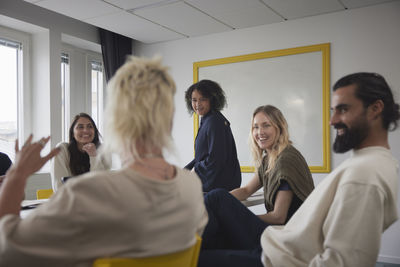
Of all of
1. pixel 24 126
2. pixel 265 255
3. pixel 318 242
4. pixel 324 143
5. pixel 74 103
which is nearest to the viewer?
pixel 318 242

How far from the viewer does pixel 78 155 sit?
3.10 m

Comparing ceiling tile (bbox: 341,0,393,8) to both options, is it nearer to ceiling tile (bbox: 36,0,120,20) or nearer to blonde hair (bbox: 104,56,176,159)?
ceiling tile (bbox: 36,0,120,20)

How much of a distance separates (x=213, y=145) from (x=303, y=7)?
5.86 feet

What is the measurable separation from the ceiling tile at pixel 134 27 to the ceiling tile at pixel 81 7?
0.13 meters

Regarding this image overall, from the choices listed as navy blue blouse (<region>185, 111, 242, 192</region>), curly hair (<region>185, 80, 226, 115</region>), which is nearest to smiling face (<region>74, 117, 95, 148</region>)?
navy blue blouse (<region>185, 111, 242, 192</region>)

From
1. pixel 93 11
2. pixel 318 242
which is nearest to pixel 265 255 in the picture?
pixel 318 242

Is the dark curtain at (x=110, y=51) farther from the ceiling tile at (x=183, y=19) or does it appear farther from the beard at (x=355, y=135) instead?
the beard at (x=355, y=135)

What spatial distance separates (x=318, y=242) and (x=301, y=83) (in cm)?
→ 305

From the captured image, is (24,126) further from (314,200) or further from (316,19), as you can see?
(314,200)

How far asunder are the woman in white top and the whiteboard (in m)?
1.54

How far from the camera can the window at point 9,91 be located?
13.6ft

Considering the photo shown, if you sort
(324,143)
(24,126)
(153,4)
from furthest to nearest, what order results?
(24,126) < (324,143) < (153,4)

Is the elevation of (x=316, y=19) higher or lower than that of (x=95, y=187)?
higher

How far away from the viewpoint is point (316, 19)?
4133 mm
